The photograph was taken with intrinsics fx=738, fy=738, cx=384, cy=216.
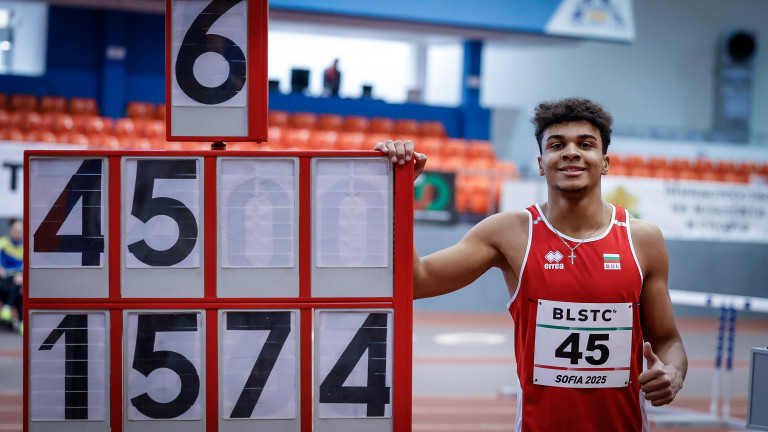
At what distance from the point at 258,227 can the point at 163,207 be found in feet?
0.94

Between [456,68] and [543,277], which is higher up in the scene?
[456,68]

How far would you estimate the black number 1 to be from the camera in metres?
2.20

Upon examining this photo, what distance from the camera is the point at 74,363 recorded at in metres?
2.22

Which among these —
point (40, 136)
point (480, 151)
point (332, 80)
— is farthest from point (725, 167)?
point (40, 136)

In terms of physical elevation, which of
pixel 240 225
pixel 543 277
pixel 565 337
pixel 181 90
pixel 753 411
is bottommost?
pixel 753 411

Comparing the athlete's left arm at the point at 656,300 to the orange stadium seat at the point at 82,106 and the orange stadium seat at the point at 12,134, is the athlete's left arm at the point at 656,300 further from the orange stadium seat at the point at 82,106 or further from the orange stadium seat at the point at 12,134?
the orange stadium seat at the point at 82,106

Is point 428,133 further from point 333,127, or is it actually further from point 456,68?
point 456,68

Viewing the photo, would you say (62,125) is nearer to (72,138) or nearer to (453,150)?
(72,138)

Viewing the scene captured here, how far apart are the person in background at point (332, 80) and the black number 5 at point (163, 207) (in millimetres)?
12107

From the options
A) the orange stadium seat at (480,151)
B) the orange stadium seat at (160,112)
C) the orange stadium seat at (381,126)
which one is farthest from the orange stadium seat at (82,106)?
the orange stadium seat at (480,151)

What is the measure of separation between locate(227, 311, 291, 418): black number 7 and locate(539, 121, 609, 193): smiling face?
981 mm

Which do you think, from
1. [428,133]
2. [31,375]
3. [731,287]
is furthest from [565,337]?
[428,133]

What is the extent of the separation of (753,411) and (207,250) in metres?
1.73

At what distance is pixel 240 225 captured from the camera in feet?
7.27
